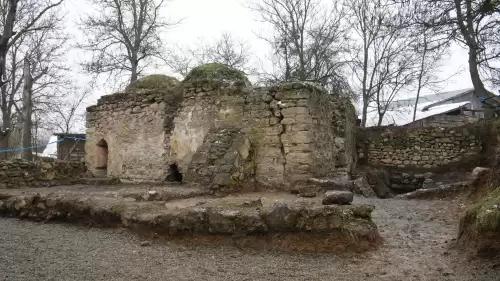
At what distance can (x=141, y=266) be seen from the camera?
3.63 m

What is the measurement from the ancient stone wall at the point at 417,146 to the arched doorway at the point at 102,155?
27.4ft

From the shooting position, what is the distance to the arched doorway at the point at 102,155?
10891 mm

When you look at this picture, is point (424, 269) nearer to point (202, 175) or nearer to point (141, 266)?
point (141, 266)

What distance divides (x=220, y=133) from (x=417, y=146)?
26.1 ft

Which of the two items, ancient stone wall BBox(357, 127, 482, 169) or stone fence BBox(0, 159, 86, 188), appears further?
ancient stone wall BBox(357, 127, 482, 169)

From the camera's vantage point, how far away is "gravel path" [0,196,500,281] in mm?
3270

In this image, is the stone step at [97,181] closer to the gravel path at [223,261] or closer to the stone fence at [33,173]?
the stone fence at [33,173]

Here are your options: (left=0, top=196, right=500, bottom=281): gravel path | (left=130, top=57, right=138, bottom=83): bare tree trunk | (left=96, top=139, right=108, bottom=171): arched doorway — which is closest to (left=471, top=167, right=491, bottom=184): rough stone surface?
(left=0, top=196, right=500, bottom=281): gravel path

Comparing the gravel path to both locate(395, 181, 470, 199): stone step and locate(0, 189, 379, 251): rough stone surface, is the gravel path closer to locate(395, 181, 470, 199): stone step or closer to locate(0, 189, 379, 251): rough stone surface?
locate(0, 189, 379, 251): rough stone surface

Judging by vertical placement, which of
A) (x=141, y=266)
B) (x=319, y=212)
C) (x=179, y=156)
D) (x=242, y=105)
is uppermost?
(x=242, y=105)

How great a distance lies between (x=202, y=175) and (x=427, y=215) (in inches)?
162

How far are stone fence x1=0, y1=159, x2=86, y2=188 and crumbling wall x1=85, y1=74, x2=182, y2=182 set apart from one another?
3.72 feet

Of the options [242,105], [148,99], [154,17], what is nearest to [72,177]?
[148,99]

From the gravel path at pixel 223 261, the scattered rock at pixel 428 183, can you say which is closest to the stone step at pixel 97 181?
the gravel path at pixel 223 261
